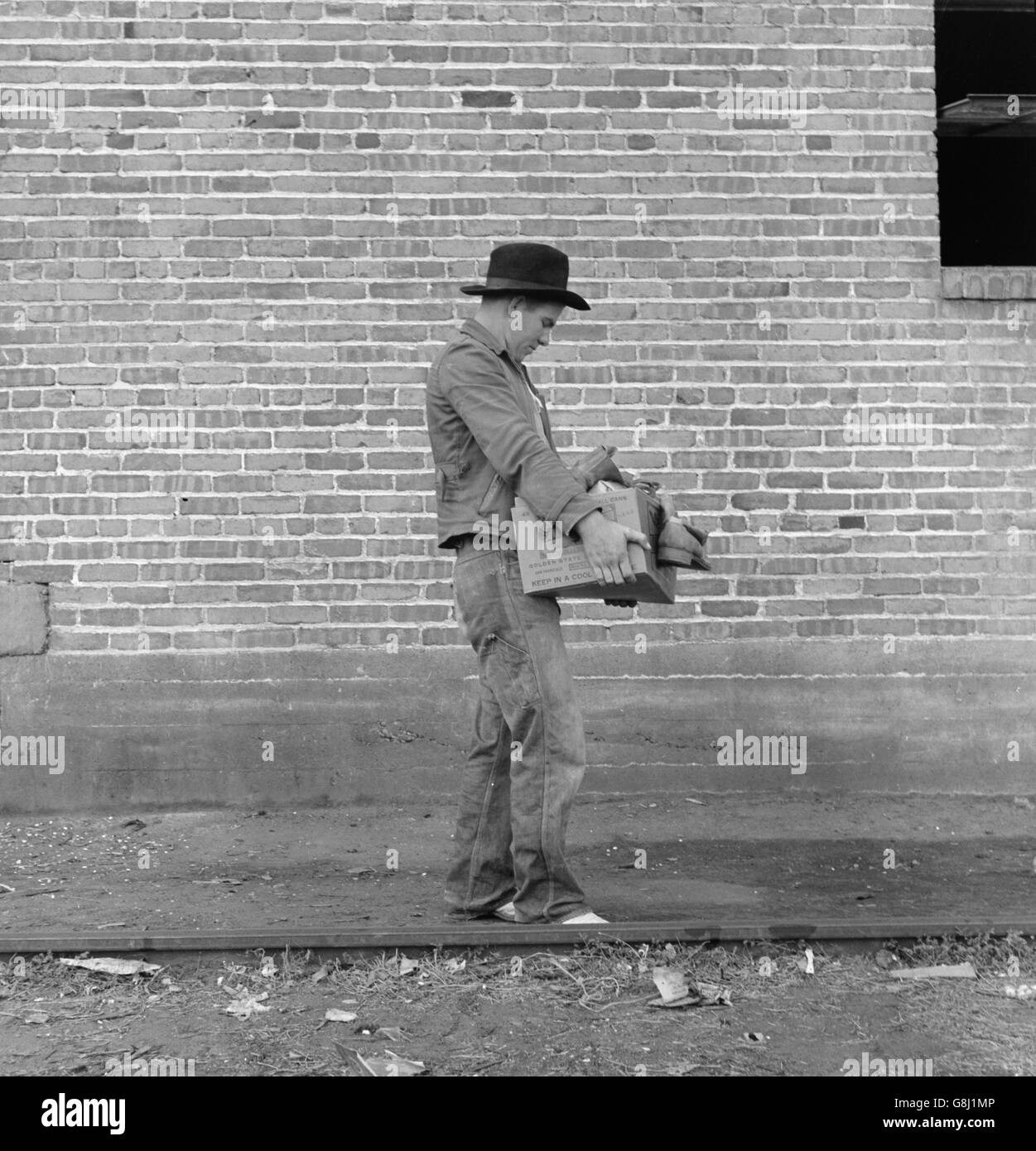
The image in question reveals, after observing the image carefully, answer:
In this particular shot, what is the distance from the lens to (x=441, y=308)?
20.5 ft

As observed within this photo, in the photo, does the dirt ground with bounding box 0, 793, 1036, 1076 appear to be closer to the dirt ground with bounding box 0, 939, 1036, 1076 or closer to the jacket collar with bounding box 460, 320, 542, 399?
the dirt ground with bounding box 0, 939, 1036, 1076

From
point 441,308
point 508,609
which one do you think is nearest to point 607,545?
point 508,609

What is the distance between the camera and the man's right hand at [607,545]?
400 centimetres

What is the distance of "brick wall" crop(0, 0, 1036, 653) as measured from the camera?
6203mm

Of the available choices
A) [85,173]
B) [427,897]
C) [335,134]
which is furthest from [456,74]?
[427,897]

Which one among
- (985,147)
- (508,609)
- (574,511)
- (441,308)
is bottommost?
(508,609)

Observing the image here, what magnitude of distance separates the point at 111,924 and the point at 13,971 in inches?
18.6

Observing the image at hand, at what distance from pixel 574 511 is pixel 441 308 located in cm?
257

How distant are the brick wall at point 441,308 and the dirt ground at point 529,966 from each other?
107 cm

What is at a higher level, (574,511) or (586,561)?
(574,511)

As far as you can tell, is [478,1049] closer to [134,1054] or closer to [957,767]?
[134,1054]

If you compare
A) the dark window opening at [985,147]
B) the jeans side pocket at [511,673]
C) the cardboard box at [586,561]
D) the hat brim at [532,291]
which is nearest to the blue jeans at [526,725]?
the jeans side pocket at [511,673]

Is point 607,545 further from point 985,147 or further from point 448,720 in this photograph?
point 985,147

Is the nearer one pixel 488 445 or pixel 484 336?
pixel 488 445
